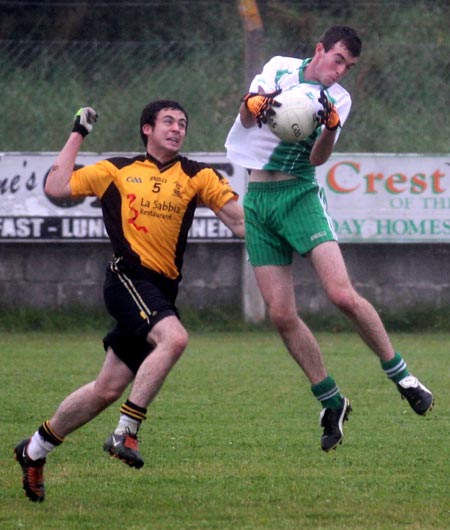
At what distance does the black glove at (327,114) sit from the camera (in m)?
6.63

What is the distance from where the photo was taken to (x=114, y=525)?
20.2 ft

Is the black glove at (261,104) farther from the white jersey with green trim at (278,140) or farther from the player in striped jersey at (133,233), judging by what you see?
the player in striped jersey at (133,233)

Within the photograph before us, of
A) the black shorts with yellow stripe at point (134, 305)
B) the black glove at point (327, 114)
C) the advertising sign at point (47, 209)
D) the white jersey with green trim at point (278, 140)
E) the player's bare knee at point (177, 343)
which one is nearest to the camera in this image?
the player's bare knee at point (177, 343)

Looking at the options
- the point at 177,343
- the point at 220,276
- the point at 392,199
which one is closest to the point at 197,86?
the point at 220,276

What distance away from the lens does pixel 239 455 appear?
313 inches

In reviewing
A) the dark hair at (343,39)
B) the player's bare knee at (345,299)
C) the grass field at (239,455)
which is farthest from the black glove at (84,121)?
the grass field at (239,455)

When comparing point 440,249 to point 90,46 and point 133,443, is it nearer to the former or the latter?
point 90,46

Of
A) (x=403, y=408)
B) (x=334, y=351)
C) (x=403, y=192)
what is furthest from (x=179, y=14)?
(x=403, y=408)

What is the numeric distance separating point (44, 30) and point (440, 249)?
5.33m

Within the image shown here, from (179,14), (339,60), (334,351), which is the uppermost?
(179,14)

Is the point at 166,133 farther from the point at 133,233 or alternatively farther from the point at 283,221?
the point at 283,221

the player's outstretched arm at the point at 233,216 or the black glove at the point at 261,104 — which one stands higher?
the black glove at the point at 261,104

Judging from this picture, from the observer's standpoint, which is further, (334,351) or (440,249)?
(440,249)

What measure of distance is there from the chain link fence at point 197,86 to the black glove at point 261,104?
8415 mm
